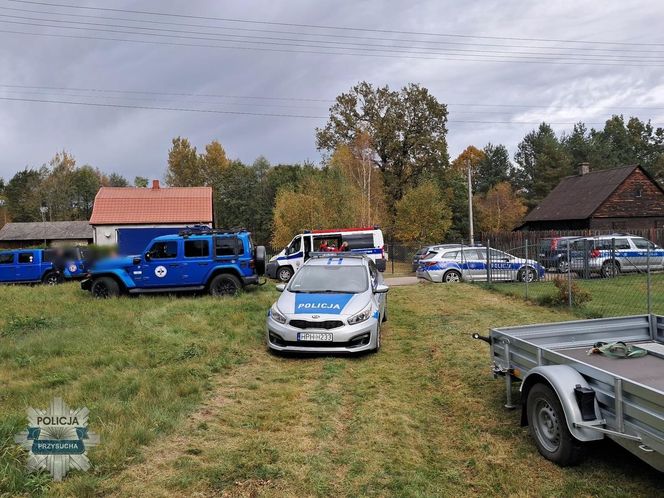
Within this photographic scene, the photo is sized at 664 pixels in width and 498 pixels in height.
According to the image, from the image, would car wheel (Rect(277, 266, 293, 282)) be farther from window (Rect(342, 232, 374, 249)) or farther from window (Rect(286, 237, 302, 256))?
window (Rect(342, 232, 374, 249))

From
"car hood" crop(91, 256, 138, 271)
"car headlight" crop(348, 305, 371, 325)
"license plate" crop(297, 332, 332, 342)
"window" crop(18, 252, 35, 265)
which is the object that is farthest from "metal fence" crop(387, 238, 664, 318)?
"window" crop(18, 252, 35, 265)

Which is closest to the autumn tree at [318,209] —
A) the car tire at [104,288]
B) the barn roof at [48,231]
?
the car tire at [104,288]

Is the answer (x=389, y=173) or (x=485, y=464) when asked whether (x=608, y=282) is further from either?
(x=389, y=173)

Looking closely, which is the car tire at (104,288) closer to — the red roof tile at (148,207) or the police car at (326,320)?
the police car at (326,320)

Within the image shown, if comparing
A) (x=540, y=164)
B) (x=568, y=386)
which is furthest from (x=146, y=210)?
(x=540, y=164)

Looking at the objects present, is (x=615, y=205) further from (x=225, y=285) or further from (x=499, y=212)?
(x=225, y=285)

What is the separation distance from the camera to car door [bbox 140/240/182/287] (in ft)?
46.5

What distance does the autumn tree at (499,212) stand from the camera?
185 feet

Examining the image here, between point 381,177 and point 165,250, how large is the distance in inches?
1413

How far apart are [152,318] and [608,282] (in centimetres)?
1426

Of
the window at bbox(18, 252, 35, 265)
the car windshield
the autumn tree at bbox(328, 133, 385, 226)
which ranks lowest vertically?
the car windshield

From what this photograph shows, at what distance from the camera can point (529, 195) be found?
66.4 metres

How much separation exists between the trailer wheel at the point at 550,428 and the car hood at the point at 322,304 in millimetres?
3736

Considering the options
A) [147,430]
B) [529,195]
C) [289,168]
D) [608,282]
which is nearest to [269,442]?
[147,430]
